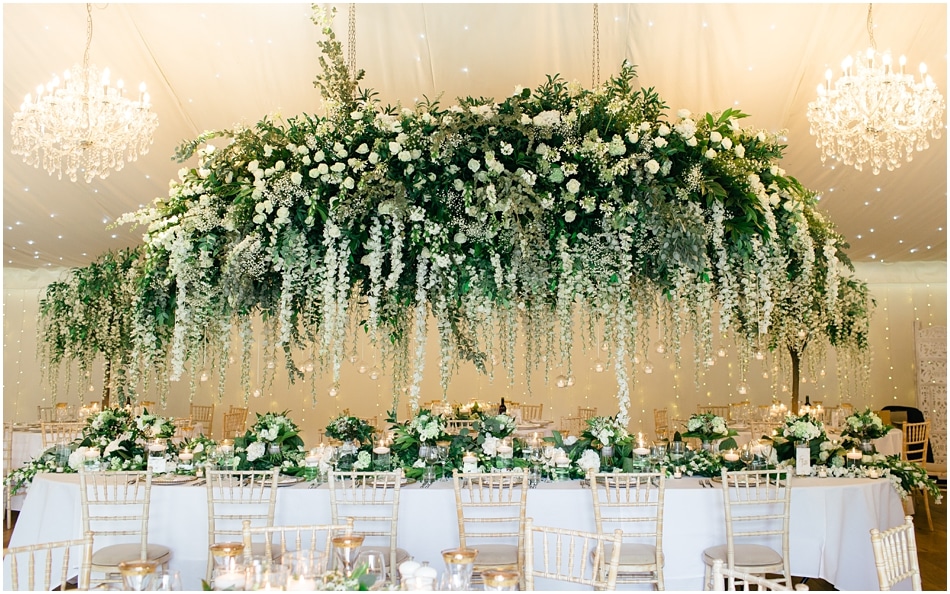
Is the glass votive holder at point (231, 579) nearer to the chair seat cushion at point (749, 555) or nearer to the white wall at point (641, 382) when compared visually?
the chair seat cushion at point (749, 555)

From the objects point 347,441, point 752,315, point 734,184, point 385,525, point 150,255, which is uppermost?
point 734,184

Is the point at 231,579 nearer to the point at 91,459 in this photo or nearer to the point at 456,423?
the point at 91,459

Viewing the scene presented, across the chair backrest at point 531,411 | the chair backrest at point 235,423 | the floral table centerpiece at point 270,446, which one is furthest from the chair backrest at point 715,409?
the floral table centerpiece at point 270,446

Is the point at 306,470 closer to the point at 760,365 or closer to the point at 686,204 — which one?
the point at 686,204

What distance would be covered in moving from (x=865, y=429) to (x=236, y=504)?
4.59 meters

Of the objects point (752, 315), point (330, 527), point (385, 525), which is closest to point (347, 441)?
point (385, 525)

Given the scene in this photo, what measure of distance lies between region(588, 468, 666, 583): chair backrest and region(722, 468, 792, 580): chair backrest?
0.43m

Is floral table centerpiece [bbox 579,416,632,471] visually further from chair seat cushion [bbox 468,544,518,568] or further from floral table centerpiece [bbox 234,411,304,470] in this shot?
floral table centerpiece [bbox 234,411,304,470]

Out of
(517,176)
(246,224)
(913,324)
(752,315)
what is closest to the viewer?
(517,176)

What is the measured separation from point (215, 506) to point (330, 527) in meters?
1.94

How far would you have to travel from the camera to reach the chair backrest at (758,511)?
4.24 metres

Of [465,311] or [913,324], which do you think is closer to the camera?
[465,311]

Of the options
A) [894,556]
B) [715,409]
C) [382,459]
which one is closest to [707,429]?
[382,459]

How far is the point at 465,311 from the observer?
4508 millimetres
